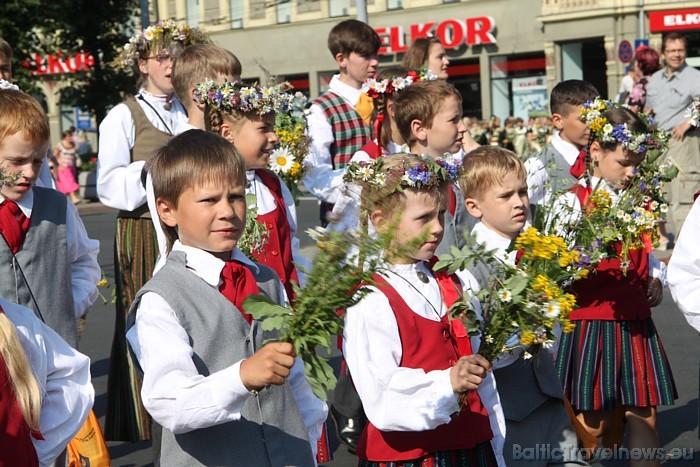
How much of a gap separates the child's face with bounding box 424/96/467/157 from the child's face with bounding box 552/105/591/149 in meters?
1.33

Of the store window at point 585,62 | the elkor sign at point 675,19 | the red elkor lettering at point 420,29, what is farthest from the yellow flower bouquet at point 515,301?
the red elkor lettering at point 420,29

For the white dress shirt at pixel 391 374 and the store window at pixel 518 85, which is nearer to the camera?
the white dress shirt at pixel 391 374

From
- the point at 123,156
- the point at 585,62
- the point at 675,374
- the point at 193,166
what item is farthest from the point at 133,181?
the point at 585,62

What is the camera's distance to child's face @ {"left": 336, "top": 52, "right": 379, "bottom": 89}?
7.62 metres

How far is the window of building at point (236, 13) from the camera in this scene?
1706 inches

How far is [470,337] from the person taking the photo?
3.82 m

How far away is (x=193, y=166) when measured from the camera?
3488mm

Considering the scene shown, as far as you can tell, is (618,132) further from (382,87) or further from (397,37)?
(397,37)

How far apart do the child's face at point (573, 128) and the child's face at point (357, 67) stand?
1338 mm

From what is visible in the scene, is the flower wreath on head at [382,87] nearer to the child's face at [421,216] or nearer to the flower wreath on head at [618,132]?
the flower wreath on head at [618,132]

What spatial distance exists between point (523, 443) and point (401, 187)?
1.19m

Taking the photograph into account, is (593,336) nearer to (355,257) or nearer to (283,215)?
(283,215)

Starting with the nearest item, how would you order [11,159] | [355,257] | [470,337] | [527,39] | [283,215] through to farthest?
[355,257] → [470,337] → [11,159] → [283,215] → [527,39]

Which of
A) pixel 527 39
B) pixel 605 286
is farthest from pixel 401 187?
pixel 527 39
